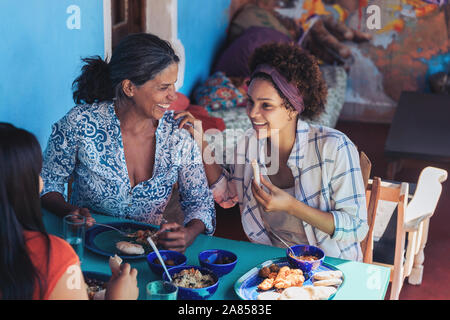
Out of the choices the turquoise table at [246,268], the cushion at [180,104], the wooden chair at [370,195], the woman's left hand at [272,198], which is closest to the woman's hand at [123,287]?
the turquoise table at [246,268]

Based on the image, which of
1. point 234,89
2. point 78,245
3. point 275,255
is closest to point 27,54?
point 78,245

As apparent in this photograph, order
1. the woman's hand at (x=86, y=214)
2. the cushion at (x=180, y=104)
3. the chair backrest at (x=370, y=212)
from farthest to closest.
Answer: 1. the cushion at (x=180, y=104)
2. the chair backrest at (x=370, y=212)
3. the woman's hand at (x=86, y=214)

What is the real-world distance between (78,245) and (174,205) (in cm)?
103

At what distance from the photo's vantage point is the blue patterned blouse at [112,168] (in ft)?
6.64

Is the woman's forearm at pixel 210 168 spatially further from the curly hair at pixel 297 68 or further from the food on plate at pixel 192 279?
the food on plate at pixel 192 279

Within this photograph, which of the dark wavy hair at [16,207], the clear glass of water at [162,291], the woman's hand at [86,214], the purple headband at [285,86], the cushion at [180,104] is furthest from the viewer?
the cushion at [180,104]

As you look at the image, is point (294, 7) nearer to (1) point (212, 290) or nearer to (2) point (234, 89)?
(2) point (234, 89)

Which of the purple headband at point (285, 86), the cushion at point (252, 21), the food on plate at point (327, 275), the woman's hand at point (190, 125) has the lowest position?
the food on plate at point (327, 275)

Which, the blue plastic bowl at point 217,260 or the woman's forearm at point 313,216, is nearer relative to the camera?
the blue plastic bowl at point 217,260

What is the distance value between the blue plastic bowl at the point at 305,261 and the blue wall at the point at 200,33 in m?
3.04

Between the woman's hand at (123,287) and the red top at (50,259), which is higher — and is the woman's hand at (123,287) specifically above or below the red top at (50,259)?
below

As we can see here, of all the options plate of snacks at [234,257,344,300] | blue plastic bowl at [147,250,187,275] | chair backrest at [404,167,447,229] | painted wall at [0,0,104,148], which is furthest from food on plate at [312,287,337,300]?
painted wall at [0,0,104,148]

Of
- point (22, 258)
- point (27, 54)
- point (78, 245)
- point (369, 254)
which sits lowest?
point (369, 254)
